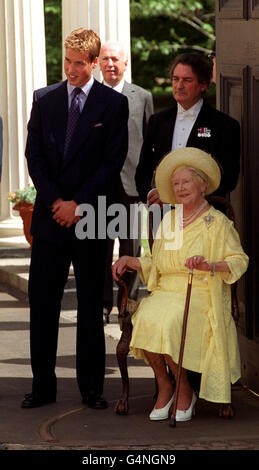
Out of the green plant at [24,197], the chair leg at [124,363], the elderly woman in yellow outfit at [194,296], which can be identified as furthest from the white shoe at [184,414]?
the green plant at [24,197]

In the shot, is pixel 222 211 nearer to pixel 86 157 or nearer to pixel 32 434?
pixel 86 157

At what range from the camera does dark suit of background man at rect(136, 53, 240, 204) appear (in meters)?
7.36

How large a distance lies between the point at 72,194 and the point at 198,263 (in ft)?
3.01

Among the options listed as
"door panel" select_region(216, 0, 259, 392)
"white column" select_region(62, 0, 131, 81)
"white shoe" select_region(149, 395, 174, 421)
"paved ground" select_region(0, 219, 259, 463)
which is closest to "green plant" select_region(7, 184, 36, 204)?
"white column" select_region(62, 0, 131, 81)

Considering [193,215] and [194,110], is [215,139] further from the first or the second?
[193,215]

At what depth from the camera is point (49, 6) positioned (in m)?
30.5

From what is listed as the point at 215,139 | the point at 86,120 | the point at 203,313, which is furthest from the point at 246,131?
the point at 203,313

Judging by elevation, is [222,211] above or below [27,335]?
above

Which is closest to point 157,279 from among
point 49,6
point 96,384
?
point 96,384

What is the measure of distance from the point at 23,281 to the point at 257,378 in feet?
15.3

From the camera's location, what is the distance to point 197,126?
24.4 ft

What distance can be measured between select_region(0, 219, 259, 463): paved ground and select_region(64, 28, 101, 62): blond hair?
6.41 feet

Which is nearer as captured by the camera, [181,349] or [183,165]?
[181,349]
